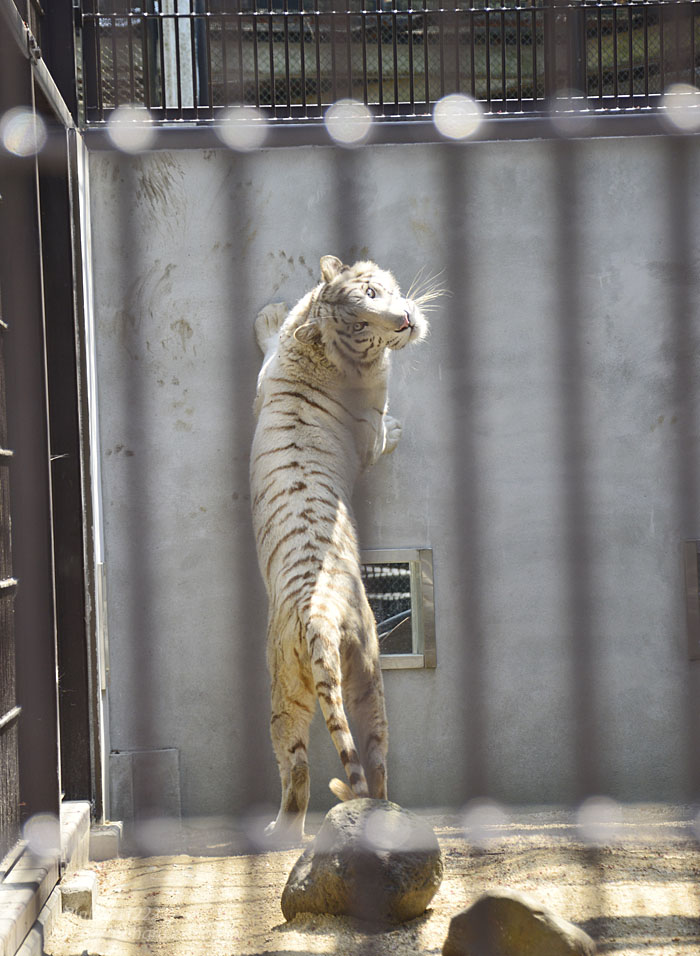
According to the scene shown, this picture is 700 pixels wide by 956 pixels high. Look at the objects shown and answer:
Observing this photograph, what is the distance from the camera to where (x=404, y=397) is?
3617 mm

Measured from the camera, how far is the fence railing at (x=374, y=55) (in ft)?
11.5

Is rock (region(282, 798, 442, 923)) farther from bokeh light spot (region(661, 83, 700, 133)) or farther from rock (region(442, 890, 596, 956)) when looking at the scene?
bokeh light spot (region(661, 83, 700, 133))

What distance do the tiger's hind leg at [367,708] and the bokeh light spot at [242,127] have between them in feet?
6.52

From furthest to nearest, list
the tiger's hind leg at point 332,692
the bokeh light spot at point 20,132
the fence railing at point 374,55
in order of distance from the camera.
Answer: the fence railing at point 374,55 → the tiger's hind leg at point 332,692 → the bokeh light spot at point 20,132

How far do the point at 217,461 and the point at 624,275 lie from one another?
1753 mm

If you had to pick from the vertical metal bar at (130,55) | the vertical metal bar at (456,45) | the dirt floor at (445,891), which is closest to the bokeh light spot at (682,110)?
the vertical metal bar at (456,45)

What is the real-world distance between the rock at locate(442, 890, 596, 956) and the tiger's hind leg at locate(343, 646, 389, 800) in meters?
1.06

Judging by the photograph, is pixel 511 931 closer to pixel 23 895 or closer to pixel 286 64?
pixel 23 895

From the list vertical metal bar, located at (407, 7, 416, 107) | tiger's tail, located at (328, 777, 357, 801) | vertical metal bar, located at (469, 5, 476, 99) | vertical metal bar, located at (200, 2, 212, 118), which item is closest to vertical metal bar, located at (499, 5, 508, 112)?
vertical metal bar, located at (469, 5, 476, 99)

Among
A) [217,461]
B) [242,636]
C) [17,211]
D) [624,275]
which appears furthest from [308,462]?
[624,275]

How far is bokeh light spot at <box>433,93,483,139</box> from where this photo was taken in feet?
11.7

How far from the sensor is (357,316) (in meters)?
3.22

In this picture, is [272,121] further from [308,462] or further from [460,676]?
[460,676]

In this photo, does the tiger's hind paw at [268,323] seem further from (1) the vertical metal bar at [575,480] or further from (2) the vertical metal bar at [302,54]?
(1) the vertical metal bar at [575,480]
